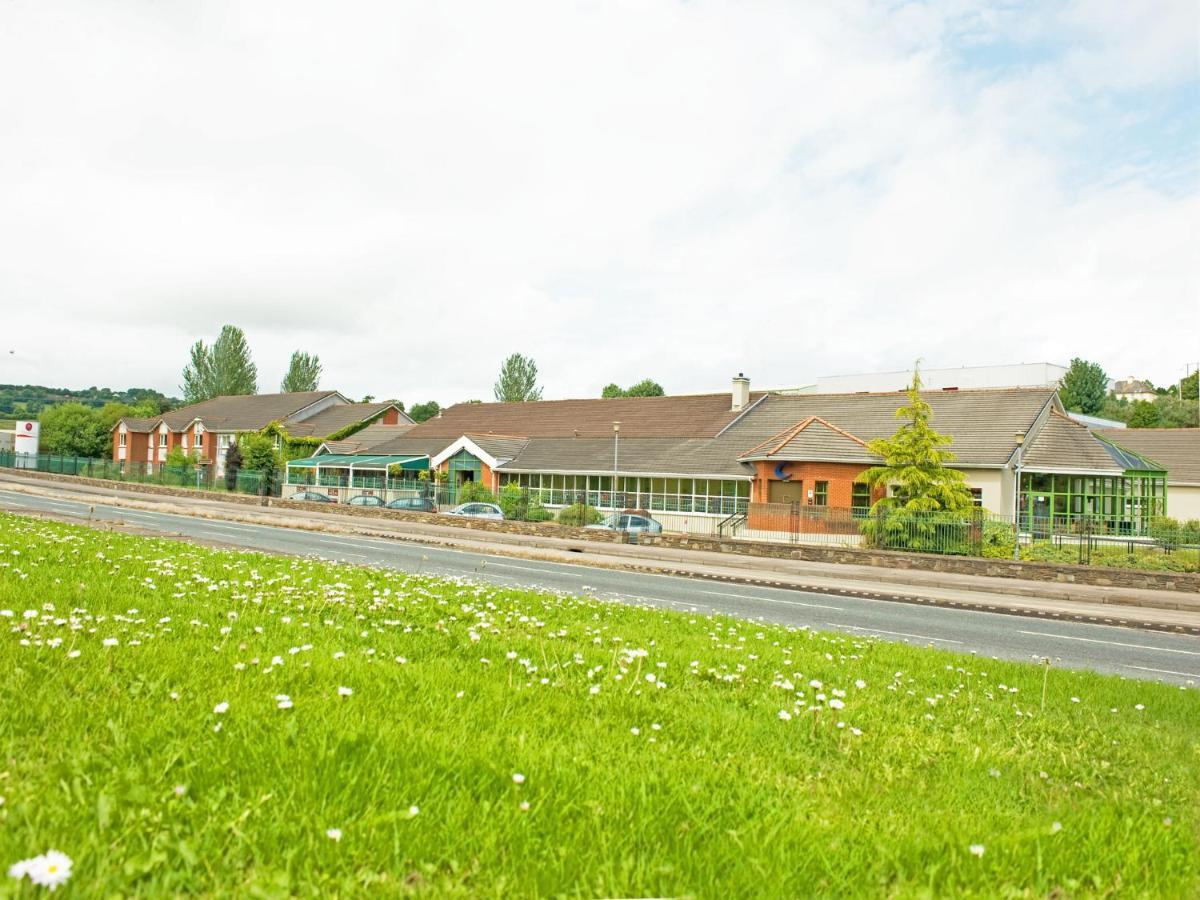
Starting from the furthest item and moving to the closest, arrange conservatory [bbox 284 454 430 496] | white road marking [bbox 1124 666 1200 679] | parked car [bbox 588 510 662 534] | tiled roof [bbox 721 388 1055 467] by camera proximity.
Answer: conservatory [bbox 284 454 430 496], tiled roof [bbox 721 388 1055 467], parked car [bbox 588 510 662 534], white road marking [bbox 1124 666 1200 679]

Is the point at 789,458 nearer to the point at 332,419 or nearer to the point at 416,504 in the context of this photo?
the point at 416,504

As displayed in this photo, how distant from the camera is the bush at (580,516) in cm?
3782

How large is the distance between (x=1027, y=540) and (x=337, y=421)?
202ft

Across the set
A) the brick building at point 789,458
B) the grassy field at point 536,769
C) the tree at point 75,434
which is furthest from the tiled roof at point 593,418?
the grassy field at point 536,769

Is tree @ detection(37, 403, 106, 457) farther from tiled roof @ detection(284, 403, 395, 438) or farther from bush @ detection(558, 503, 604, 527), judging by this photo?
bush @ detection(558, 503, 604, 527)

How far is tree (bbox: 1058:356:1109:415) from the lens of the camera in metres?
104

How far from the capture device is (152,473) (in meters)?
63.4

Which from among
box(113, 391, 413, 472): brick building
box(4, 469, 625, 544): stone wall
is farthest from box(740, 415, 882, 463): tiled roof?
box(113, 391, 413, 472): brick building

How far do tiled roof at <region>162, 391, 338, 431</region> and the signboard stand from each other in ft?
39.9

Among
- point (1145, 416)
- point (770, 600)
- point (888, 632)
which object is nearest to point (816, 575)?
point (770, 600)

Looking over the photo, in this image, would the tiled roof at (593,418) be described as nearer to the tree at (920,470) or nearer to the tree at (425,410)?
the tree at (920,470)

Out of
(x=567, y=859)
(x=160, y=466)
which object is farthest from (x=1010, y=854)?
(x=160, y=466)

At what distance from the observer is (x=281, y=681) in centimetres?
514

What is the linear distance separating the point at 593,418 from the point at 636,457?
40.5 feet
